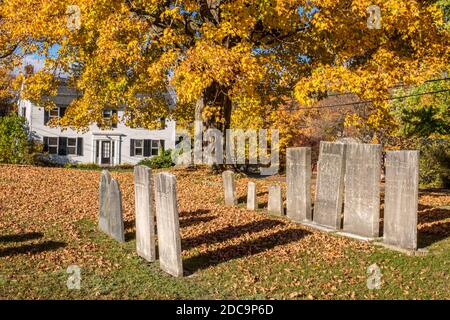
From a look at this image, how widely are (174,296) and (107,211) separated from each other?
4610 mm

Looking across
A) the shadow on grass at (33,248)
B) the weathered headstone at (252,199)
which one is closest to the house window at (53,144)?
the weathered headstone at (252,199)

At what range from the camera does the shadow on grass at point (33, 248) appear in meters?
9.60

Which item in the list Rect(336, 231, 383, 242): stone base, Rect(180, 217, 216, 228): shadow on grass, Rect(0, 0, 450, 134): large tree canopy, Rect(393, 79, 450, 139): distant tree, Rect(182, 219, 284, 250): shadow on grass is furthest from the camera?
Rect(393, 79, 450, 139): distant tree

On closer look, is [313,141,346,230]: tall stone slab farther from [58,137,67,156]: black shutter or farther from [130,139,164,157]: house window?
[58,137,67,156]: black shutter

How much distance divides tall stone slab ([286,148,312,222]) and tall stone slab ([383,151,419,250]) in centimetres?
271

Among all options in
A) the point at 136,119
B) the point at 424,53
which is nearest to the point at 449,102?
the point at 424,53

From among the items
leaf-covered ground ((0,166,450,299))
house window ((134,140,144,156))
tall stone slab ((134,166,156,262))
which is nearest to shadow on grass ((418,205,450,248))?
leaf-covered ground ((0,166,450,299))

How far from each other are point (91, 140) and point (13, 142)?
17.9 metres

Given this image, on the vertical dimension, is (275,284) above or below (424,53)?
below

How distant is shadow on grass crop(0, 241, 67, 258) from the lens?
9.60 metres

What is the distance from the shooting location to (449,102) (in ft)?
88.4

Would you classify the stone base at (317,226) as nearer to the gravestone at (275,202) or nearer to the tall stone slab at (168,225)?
the gravestone at (275,202)

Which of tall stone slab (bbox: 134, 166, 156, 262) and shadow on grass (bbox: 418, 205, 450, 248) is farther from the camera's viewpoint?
shadow on grass (bbox: 418, 205, 450, 248)
